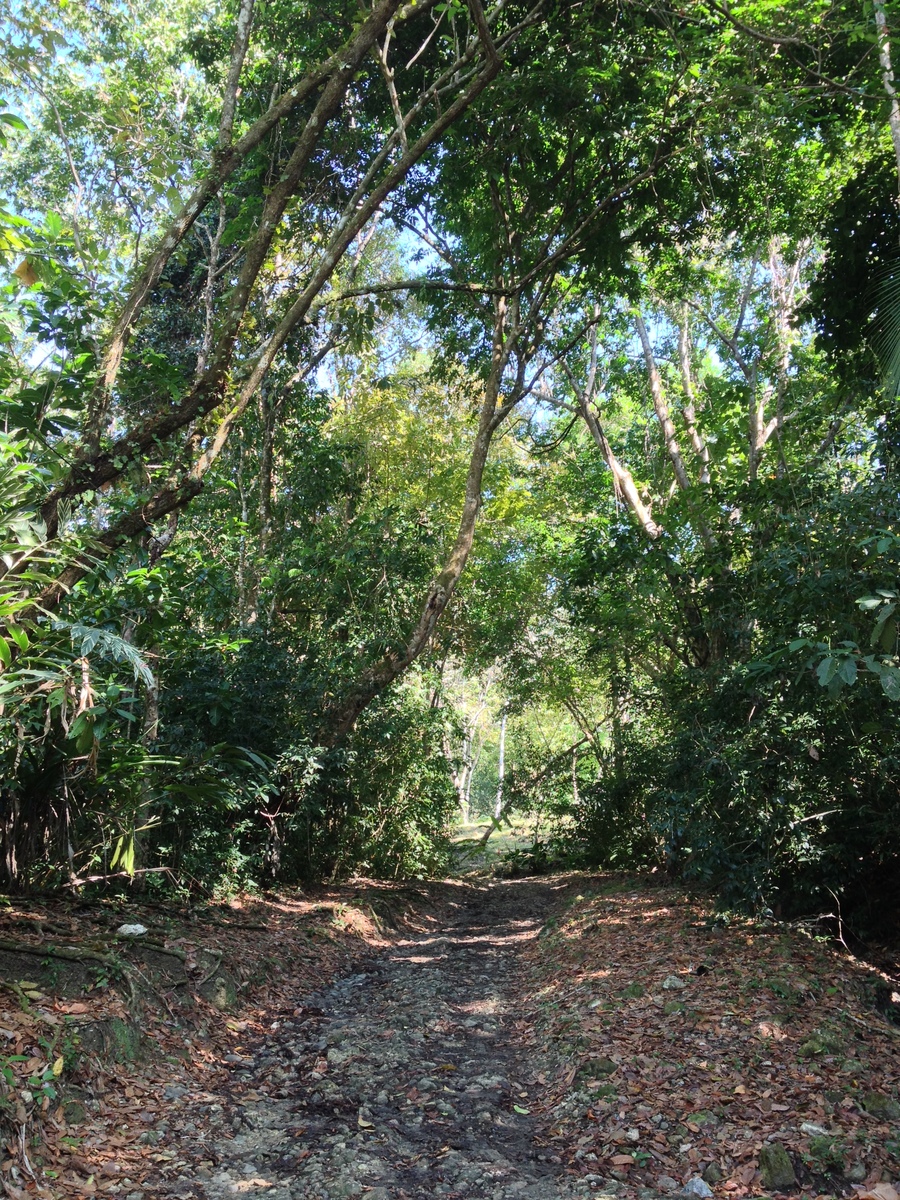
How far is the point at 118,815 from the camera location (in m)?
5.97

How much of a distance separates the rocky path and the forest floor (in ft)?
0.05


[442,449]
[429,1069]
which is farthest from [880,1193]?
[442,449]

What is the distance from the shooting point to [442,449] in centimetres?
1666

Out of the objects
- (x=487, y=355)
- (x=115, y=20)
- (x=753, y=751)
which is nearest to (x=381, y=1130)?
(x=753, y=751)

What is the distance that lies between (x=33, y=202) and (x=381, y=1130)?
63.5 ft

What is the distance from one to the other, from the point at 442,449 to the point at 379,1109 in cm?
1355

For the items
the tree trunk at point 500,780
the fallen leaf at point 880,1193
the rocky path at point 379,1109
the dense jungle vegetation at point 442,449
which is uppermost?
the dense jungle vegetation at point 442,449

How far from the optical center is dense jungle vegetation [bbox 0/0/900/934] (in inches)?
224

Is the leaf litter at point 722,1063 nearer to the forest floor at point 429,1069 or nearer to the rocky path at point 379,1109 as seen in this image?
the forest floor at point 429,1069

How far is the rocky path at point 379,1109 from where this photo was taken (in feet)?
12.5

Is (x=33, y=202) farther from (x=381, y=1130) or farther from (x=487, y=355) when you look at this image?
(x=381, y=1130)

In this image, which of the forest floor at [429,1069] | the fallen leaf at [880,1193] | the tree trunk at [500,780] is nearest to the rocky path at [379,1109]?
the forest floor at [429,1069]

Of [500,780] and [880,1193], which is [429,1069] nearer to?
[880,1193]

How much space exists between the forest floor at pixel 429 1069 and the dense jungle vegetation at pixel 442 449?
1.02 meters
